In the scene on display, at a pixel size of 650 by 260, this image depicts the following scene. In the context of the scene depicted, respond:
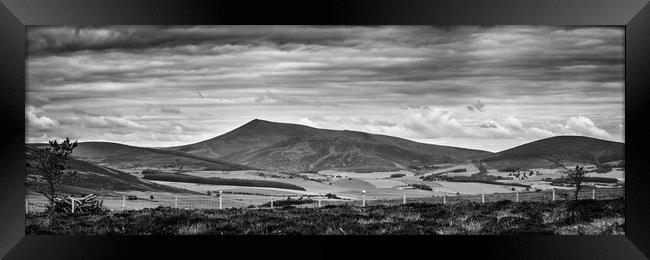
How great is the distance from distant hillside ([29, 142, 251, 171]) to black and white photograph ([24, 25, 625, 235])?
40 millimetres

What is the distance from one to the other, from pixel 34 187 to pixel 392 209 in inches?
283

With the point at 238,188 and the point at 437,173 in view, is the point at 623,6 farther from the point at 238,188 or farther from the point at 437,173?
the point at 238,188

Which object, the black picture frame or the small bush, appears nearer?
the black picture frame

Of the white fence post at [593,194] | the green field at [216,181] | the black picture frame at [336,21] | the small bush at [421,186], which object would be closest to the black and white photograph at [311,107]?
the white fence post at [593,194]

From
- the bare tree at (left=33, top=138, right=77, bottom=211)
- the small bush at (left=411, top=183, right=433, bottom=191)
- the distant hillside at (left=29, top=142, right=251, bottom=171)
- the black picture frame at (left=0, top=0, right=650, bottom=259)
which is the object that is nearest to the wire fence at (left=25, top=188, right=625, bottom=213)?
the small bush at (left=411, top=183, right=433, bottom=191)

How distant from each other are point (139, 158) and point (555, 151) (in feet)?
Result: 27.8

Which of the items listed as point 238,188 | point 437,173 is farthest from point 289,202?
point 437,173

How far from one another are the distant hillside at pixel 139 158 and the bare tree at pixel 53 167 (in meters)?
0.22

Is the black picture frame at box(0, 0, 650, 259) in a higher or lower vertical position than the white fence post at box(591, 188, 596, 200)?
higher

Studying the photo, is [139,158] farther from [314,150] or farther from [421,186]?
[421,186]

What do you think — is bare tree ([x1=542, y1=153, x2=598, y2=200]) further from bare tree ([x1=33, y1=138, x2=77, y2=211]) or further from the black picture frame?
bare tree ([x1=33, y1=138, x2=77, y2=211])

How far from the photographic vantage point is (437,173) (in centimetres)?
1524

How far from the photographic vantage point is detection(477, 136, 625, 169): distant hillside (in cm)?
1391

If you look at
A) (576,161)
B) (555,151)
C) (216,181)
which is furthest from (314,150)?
(576,161)
